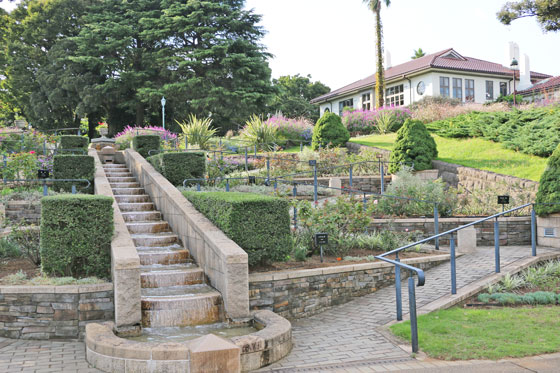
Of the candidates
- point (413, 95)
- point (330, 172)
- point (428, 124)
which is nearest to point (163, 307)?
point (330, 172)

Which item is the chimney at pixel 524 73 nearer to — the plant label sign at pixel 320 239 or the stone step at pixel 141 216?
the plant label sign at pixel 320 239

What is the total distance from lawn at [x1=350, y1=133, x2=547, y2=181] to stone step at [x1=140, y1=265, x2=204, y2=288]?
10.3 m

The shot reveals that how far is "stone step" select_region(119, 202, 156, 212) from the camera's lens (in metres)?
10.5

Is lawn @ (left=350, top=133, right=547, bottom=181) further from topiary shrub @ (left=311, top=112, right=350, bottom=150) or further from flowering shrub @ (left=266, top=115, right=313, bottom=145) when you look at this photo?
flowering shrub @ (left=266, top=115, right=313, bottom=145)

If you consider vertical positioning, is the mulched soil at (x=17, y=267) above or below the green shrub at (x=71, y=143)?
below

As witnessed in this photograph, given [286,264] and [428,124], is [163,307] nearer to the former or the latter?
[286,264]

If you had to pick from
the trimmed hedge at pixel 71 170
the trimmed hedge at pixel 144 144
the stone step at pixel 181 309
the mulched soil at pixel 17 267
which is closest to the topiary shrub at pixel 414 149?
the trimmed hedge at pixel 144 144

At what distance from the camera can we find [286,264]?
26.1 feet

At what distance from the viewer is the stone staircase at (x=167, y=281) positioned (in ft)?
20.9

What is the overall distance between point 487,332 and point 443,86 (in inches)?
1153

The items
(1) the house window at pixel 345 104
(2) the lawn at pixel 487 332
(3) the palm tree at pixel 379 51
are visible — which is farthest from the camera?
(1) the house window at pixel 345 104

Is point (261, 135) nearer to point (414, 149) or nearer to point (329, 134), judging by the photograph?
point (329, 134)

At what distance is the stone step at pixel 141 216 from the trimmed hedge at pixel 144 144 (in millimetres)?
5508

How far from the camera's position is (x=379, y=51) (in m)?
31.6
